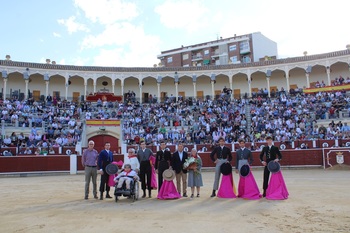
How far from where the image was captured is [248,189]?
25.5 ft

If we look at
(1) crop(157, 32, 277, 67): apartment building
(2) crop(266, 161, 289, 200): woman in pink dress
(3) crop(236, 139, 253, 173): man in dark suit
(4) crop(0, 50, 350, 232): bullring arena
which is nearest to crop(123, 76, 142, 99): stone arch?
(4) crop(0, 50, 350, 232): bullring arena

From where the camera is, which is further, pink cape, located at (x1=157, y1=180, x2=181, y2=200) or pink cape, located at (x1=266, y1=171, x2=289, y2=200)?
pink cape, located at (x1=157, y1=180, x2=181, y2=200)

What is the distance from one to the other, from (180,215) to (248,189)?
2.49 metres

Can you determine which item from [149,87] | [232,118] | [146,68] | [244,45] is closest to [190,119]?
[232,118]

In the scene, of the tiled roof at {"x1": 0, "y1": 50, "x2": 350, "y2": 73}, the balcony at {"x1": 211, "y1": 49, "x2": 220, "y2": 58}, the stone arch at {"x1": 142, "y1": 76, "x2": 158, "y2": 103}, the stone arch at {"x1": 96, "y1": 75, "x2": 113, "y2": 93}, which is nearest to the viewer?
the tiled roof at {"x1": 0, "y1": 50, "x2": 350, "y2": 73}

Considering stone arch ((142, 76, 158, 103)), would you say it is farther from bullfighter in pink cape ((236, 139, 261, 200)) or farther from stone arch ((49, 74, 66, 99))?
bullfighter in pink cape ((236, 139, 261, 200))

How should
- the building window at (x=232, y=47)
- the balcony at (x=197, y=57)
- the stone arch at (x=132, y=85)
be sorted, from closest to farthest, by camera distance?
the stone arch at (x=132, y=85), the building window at (x=232, y=47), the balcony at (x=197, y=57)

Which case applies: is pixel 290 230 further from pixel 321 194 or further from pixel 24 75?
pixel 24 75

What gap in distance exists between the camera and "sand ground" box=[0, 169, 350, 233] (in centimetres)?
489

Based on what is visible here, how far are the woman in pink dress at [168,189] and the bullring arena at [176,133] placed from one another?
0.90ft

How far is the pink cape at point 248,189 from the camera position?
25.2 feet

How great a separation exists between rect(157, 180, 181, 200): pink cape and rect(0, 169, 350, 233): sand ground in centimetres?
18

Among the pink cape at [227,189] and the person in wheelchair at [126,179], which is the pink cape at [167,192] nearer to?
the person in wheelchair at [126,179]

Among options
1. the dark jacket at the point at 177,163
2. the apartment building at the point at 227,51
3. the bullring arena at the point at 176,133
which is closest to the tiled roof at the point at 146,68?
the bullring arena at the point at 176,133
